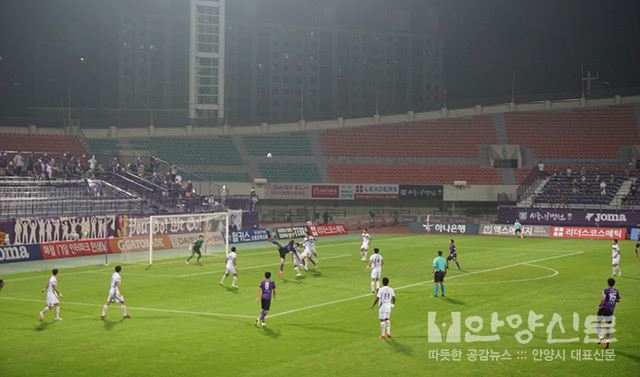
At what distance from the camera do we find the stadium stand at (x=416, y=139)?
8869 centimetres

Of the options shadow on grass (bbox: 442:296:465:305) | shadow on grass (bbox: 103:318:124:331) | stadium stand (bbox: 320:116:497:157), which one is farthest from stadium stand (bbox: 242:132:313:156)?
shadow on grass (bbox: 103:318:124:331)

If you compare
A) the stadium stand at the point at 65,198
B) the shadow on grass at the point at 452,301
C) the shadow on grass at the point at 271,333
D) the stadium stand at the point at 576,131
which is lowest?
the shadow on grass at the point at 271,333

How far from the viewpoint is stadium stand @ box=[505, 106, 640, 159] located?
87.8m

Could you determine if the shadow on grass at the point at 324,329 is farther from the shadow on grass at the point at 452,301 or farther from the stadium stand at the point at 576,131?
the stadium stand at the point at 576,131

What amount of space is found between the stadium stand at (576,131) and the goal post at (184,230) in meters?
44.5

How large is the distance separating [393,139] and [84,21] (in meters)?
51.5

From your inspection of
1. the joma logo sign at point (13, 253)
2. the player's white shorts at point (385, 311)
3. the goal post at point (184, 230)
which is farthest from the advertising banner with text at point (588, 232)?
the player's white shorts at point (385, 311)

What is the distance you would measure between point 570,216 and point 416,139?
22.2 meters

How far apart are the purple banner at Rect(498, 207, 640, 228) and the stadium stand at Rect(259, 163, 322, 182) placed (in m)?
19.7

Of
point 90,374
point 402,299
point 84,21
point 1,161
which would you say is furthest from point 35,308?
point 84,21

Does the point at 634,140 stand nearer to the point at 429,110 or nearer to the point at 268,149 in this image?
the point at 429,110

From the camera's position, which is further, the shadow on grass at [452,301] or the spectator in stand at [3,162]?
the spectator in stand at [3,162]

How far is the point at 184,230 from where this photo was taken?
180 feet

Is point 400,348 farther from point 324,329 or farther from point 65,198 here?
point 65,198
